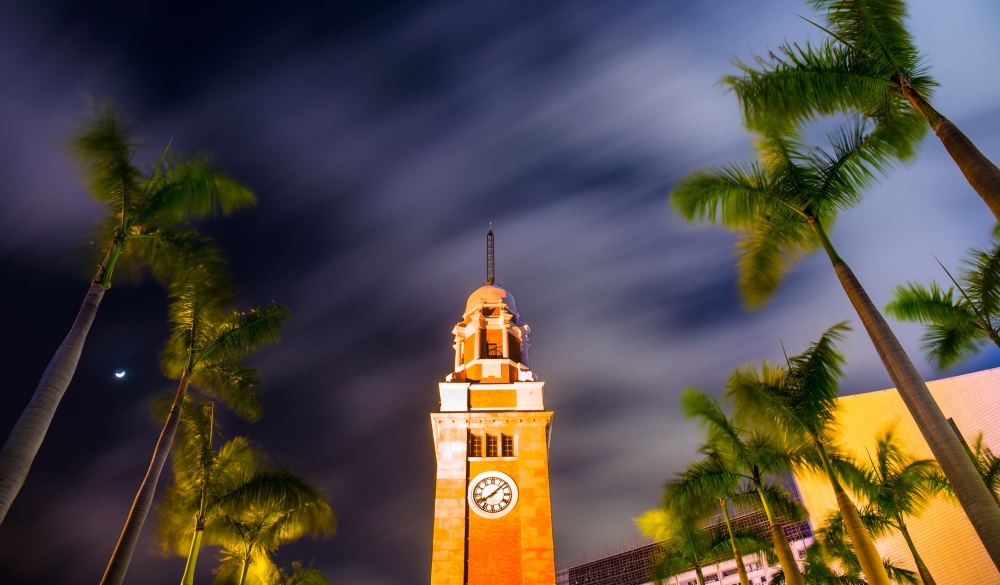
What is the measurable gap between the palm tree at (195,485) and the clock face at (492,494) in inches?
470

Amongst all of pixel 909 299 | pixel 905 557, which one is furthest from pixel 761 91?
pixel 905 557

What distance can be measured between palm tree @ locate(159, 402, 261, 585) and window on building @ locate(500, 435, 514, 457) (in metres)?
13.4

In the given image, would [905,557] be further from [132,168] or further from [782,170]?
[132,168]

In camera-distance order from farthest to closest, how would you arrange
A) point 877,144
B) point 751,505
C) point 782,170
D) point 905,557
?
point 905,557 < point 751,505 < point 782,170 < point 877,144

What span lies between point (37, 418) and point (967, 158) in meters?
13.4

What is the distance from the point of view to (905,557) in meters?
47.6

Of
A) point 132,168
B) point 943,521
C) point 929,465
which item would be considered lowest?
point 929,465

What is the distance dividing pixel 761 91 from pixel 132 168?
37.8ft

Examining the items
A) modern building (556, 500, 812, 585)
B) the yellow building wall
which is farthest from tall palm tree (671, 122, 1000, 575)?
modern building (556, 500, 812, 585)

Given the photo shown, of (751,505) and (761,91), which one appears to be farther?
(751,505)

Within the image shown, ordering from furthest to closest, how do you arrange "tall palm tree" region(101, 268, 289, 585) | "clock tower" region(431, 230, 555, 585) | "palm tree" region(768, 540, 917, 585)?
"palm tree" region(768, 540, 917, 585) < "clock tower" region(431, 230, 555, 585) < "tall palm tree" region(101, 268, 289, 585)

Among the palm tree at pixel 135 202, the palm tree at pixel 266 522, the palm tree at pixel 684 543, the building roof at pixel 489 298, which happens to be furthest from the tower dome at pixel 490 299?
the palm tree at pixel 135 202

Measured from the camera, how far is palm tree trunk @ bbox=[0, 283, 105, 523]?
359 inches

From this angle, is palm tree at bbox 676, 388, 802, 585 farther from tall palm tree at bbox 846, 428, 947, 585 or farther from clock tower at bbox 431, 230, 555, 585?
clock tower at bbox 431, 230, 555, 585
